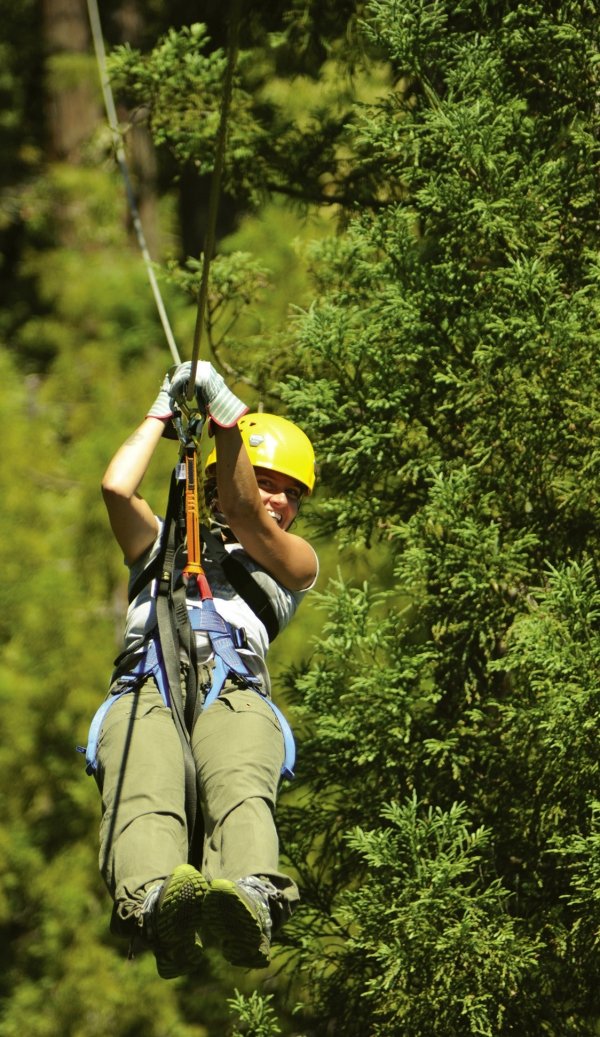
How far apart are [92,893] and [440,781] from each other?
9.90 m

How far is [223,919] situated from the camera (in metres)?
4.01

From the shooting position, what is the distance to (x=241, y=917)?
398 cm

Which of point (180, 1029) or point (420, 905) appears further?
point (180, 1029)

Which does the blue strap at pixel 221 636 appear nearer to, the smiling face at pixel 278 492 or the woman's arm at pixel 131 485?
the woman's arm at pixel 131 485

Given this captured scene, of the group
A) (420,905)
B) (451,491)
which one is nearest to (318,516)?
(451,491)

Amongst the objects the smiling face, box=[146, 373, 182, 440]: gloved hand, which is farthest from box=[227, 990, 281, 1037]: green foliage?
box=[146, 373, 182, 440]: gloved hand

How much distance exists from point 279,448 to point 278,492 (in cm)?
16

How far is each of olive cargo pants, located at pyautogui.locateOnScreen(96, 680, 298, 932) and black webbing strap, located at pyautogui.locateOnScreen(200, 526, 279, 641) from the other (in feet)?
1.17

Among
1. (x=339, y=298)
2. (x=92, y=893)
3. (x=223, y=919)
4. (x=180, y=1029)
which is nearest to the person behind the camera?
(x=223, y=919)

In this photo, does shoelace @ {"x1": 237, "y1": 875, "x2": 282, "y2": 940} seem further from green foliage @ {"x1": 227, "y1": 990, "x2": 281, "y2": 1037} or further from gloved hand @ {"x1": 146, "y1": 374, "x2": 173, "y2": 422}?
gloved hand @ {"x1": 146, "y1": 374, "x2": 173, "y2": 422}

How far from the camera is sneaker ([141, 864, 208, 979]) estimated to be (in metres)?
3.93

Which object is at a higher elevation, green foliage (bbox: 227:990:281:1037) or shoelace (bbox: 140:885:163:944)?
shoelace (bbox: 140:885:163:944)

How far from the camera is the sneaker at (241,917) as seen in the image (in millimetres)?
3951

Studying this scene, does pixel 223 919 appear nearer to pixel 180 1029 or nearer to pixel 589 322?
pixel 589 322
